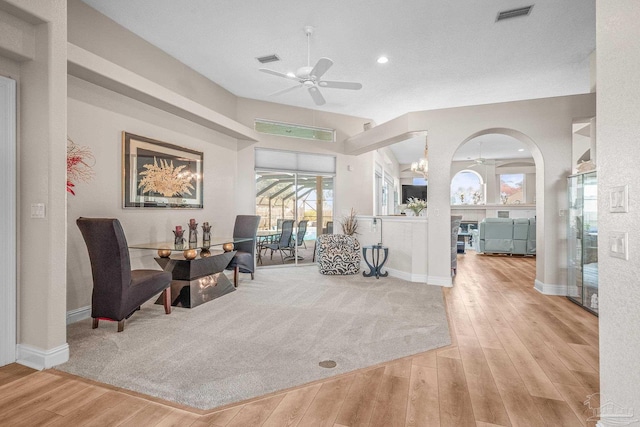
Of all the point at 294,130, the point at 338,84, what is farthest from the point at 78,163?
the point at 294,130

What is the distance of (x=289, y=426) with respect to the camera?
5.52ft

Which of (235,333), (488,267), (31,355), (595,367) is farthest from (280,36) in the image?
(488,267)

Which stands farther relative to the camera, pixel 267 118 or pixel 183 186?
pixel 267 118

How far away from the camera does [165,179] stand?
4543 millimetres

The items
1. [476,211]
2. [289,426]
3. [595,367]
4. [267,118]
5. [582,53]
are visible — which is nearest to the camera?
[289,426]

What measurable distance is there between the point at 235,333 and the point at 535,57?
523 cm

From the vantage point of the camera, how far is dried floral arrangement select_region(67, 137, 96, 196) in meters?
3.32

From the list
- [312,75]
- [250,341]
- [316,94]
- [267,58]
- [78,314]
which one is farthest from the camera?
[267,58]

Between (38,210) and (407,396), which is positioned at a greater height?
(38,210)

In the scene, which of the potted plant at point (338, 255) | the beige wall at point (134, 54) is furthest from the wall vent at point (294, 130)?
the potted plant at point (338, 255)

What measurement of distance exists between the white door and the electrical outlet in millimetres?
3708

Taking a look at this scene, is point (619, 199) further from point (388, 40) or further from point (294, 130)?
point (294, 130)

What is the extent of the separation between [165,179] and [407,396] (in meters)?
4.09

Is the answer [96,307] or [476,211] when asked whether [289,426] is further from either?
[476,211]
